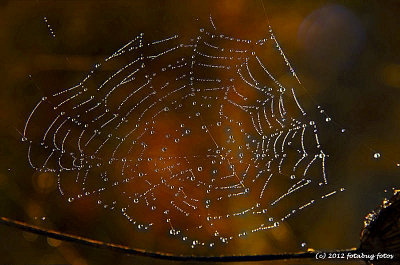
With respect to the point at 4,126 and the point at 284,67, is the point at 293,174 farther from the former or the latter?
the point at 4,126

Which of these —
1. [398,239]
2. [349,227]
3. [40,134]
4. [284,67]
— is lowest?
[398,239]

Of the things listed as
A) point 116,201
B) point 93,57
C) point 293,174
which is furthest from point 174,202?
point 93,57

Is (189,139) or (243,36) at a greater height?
(243,36)

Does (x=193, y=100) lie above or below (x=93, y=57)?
below
